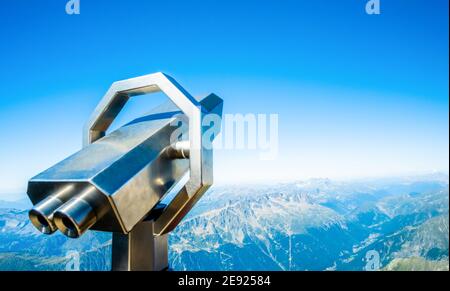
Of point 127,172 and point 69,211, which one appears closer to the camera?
point 69,211

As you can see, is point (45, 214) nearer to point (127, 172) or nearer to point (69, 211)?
point (69, 211)

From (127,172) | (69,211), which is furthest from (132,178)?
(69,211)

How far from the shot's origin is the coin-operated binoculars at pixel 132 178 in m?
0.65

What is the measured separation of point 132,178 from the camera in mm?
719

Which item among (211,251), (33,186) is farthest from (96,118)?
(211,251)

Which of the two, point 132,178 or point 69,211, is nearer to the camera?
point 69,211

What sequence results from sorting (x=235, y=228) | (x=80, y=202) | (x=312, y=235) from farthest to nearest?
(x=235, y=228) < (x=312, y=235) < (x=80, y=202)

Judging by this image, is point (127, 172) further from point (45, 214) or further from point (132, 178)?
point (45, 214)

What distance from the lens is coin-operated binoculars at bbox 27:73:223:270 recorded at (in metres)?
0.65

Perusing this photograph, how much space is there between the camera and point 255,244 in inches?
3233

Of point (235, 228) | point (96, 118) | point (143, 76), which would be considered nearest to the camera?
point (143, 76)

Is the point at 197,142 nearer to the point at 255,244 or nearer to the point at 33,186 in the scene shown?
the point at 33,186

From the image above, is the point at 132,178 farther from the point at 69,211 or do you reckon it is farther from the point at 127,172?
the point at 69,211

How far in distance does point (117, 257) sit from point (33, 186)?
1.12 ft
